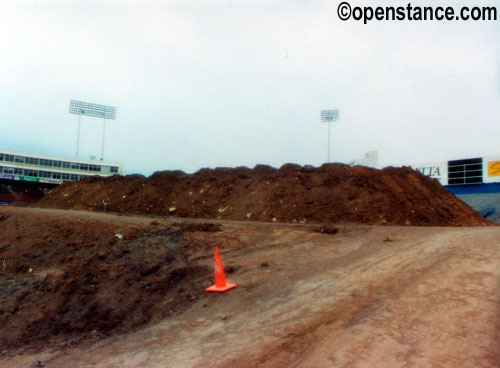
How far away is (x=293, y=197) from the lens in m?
15.8

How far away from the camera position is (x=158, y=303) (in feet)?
20.7

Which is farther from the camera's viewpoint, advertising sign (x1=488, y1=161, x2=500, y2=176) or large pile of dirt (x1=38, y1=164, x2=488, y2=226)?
advertising sign (x1=488, y1=161, x2=500, y2=176)

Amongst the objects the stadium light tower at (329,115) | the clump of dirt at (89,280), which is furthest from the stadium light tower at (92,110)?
the clump of dirt at (89,280)

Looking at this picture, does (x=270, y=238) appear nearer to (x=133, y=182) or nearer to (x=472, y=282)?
(x=472, y=282)

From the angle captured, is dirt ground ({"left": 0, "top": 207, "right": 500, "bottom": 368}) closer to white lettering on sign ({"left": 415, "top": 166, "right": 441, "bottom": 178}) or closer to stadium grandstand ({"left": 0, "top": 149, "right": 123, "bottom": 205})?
white lettering on sign ({"left": 415, "top": 166, "right": 441, "bottom": 178})

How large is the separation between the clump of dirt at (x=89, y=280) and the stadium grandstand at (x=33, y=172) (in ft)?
167

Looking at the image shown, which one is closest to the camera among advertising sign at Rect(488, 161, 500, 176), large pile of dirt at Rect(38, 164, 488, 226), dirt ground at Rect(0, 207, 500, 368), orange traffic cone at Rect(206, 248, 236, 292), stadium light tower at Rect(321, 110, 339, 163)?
dirt ground at Rect(0, 207, 500, 368)

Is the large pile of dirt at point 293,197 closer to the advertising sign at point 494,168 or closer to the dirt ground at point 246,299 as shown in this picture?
the dirt ground at point 246,299

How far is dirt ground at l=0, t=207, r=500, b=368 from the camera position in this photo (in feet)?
12.8

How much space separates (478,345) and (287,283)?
3.18 metres

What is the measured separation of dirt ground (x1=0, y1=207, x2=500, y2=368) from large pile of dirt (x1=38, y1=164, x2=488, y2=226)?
474 cm

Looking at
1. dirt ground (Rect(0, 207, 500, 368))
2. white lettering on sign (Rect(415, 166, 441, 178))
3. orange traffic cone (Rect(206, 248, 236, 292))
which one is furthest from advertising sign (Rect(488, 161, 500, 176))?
orange traffic cone (Rect(206, 248, 236, 292))

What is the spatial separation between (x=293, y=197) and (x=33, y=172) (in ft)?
202

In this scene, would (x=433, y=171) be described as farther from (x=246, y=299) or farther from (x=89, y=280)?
(x=89, y=280)
